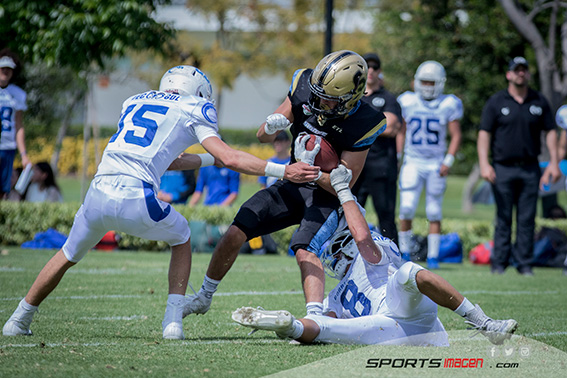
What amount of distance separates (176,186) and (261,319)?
322 inches

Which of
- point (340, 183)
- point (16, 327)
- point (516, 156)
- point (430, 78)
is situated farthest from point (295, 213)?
point (430, 78)

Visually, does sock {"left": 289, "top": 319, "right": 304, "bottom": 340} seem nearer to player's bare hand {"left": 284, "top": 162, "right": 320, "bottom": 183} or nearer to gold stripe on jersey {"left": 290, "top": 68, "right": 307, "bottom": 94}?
player's bare hand {"left": 284, "top": 162, "right": 320, "bottom": 183}

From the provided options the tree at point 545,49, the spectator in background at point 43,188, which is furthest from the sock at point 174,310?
the tree at point 545,49

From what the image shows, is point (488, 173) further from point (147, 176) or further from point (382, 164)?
point (147, 176)

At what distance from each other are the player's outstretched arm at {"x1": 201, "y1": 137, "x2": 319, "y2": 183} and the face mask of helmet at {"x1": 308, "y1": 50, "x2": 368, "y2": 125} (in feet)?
1.72

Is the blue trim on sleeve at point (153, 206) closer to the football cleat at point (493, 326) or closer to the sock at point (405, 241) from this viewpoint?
the football cleat at point (493, 326)

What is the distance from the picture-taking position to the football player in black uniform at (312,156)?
4777 mm

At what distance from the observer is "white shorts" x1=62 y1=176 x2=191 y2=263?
4.39m

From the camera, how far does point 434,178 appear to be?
9.48 m

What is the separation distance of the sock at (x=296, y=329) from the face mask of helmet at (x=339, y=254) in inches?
24.8

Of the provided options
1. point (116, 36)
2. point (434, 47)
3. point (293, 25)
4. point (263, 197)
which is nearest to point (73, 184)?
point (293, 25)

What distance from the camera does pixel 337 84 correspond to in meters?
4.76

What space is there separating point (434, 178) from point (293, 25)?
1562 centimetres

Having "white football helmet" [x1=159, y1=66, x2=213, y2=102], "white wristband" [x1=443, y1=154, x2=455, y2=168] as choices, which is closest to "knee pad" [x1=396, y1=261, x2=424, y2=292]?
"white football helmet" [x1=159, y1=66, x2=213, y2=102]
